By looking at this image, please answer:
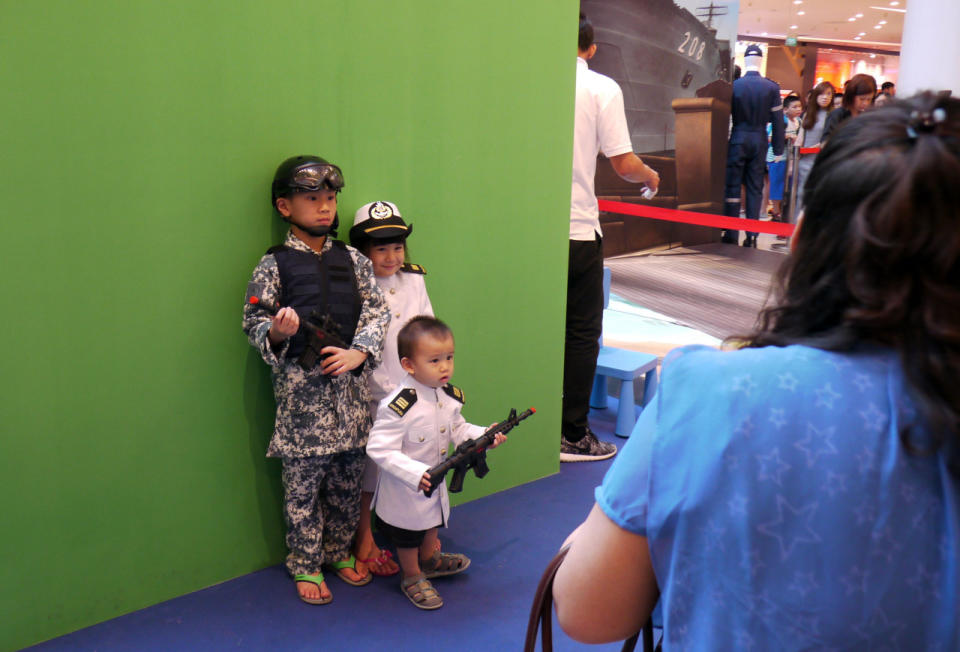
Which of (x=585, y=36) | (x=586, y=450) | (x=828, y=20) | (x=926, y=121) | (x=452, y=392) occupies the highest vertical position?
(x=828, y=20)

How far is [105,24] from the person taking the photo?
7.65 ft

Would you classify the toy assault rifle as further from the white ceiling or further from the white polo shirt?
the white ceiling

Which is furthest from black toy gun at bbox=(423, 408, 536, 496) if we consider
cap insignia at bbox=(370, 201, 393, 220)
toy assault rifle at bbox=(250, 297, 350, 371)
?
cap insignia at bbox=(370, 201, 393, 220)

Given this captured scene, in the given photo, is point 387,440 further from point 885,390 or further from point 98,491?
point 885,390

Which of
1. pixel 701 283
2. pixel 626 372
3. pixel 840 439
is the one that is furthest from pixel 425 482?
pixel 701 283

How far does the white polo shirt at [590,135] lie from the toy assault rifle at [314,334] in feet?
5.53

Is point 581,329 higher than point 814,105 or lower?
lower

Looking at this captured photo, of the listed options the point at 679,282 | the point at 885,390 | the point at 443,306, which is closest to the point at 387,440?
the point at 443,306

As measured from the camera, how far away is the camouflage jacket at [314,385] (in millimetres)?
2611

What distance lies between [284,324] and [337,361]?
0.25 metres

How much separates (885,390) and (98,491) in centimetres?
235

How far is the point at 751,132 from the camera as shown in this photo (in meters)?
10.1

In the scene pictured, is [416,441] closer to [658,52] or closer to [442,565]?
[442,565]

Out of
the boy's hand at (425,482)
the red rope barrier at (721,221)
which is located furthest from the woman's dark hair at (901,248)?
the red rope barrier at (721,221)
